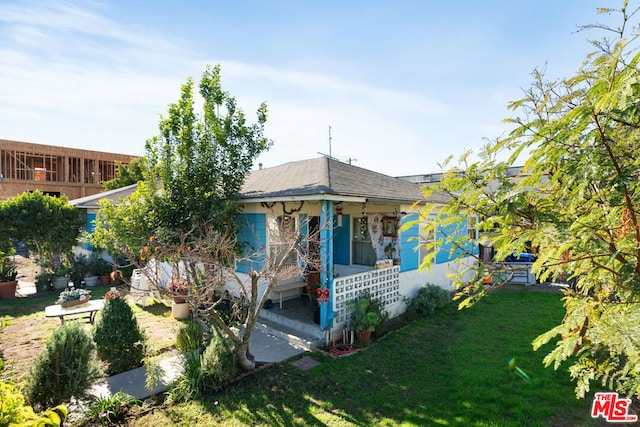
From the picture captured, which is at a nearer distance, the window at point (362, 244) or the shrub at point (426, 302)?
the shrub at point (426, 302)

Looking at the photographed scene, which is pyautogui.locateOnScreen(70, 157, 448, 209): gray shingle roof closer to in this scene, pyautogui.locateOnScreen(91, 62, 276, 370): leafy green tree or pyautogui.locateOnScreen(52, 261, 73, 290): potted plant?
pyautogui.locateOnScreen(91, 62, 276, 370): leafy green tree

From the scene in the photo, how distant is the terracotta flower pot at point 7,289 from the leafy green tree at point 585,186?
51.5ft

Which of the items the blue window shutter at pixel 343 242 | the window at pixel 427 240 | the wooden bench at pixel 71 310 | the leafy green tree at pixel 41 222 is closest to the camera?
the window at pixel 427 240

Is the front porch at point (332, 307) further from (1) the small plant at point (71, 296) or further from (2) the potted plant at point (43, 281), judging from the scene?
(2) the potted plant at point (43, 281)

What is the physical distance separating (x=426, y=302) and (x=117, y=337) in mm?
7891

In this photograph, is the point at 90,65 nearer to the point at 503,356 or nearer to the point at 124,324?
the point at 124,324

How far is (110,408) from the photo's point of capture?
458 cm

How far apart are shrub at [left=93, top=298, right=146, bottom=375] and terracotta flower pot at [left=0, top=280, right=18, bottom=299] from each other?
366 inches

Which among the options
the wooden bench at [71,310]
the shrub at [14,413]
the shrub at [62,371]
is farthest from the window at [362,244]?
the shrub at [14,413]

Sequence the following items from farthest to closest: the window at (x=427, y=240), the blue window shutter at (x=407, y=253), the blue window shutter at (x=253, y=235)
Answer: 1. the blue window shutter at (x=407, y=253)
2. the blue window shutter at (x=253, y=235)
3. the window at (x=427, y=240)

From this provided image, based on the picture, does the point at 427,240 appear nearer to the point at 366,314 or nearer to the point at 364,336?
the point at 366,314

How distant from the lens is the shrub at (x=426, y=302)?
9281mm

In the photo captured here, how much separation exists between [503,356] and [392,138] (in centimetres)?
792

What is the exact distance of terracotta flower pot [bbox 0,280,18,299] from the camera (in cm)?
1152
